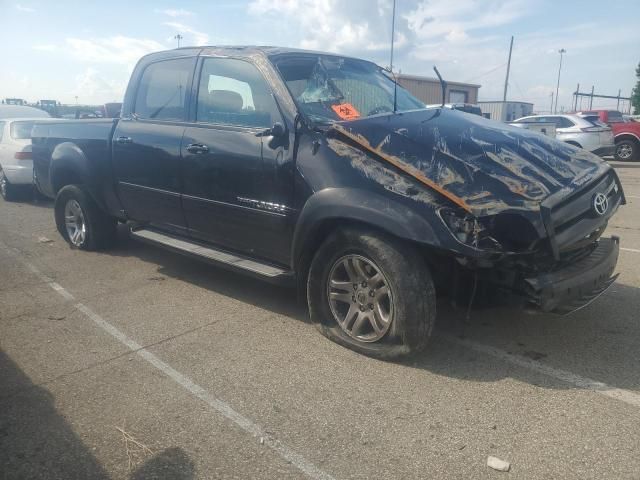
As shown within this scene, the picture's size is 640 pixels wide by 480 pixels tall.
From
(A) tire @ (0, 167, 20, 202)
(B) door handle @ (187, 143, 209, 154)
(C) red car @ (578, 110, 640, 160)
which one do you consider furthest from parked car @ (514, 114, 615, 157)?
(A) tire @ (0, 167, 20, 202)

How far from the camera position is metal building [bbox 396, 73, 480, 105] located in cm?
2982

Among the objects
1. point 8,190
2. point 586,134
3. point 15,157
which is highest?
point 586,134

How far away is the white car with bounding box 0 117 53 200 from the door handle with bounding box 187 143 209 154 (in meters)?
7.00

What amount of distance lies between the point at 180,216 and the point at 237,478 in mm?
2731

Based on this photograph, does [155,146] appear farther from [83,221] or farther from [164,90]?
[83,221]

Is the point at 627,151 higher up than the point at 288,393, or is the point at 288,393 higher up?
the point at 627,151

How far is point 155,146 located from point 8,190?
7064 millimetres

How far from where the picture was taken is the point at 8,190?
10094mm

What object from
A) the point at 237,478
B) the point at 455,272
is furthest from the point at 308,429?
the point at 455,272

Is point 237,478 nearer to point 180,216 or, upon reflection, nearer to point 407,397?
point 407,397

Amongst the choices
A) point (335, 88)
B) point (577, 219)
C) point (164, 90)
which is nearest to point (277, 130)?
point (335, 88)

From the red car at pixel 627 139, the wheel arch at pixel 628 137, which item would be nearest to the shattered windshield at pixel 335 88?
the red car at pixel 627 139

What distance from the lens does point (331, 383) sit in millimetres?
3152

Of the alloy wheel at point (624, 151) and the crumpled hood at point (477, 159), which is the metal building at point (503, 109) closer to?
the alloy wheel at point (624, 151)
